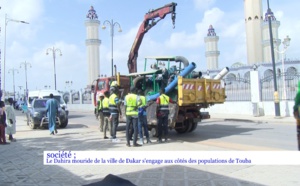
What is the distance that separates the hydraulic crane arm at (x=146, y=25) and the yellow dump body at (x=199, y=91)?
542cm

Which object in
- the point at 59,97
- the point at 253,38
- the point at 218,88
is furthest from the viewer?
the point at 253,38

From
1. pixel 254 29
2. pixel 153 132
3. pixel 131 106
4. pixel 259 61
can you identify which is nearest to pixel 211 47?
pixel 254 29

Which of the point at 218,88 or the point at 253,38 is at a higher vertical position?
the point at 253,38

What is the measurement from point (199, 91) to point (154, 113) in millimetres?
1830

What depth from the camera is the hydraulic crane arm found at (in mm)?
16169

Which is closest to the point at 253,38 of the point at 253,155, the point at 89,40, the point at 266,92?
the point at 89,40

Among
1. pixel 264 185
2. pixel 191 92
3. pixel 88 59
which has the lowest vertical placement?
pixel 264 185

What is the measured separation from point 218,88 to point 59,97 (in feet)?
43.0

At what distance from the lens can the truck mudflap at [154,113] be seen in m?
10.8

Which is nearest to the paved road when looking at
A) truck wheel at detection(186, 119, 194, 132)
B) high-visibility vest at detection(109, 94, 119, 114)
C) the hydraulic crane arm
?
high-visibility vest at detection(109, 94, 119, 114)

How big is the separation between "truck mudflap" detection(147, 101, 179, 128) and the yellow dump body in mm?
293

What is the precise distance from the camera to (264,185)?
5348mm

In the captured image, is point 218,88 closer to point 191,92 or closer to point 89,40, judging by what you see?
point 191,92

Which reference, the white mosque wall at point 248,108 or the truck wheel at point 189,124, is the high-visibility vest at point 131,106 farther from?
the white mosque wall at point 248,108
